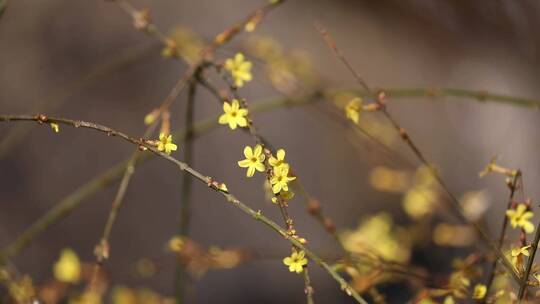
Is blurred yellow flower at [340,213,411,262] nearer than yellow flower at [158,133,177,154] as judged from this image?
No

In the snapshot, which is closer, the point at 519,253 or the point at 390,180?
the point at 519,253

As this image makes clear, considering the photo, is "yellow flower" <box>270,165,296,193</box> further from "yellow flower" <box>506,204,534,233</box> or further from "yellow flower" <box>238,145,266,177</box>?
"yellow flower" <box>506,204,534,233</box>

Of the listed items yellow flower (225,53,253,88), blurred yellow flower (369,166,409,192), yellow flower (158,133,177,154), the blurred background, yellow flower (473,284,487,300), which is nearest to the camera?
yellow flower (158,133,177,154)

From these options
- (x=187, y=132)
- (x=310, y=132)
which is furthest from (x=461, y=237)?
(x=310, y=132)

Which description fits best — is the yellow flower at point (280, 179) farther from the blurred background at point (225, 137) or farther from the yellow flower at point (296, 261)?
the blurred background at point (225, 137)

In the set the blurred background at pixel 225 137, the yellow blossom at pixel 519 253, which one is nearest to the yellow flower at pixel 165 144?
the yellow blossom at pixel 519 253

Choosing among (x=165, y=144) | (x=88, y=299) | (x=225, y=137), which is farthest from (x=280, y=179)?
(x=225, y=137)

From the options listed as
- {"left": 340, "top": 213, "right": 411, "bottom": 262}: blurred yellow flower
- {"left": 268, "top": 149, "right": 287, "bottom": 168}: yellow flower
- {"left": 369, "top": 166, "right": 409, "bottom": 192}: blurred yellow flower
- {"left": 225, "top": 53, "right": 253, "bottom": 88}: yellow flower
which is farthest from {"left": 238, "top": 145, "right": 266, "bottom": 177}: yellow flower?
{"left": 369, "top": 166, "right": 409, "bottom": 192}: blurred yellow flower

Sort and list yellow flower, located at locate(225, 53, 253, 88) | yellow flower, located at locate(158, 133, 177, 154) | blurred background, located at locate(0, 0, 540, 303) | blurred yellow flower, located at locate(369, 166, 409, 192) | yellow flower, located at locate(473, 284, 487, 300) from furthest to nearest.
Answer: blurred background, located at locate(0, 0, 540, 303) → blurred yellow flower, located at locate(369, 166, 409, 192) → yellow flower, located at locate(225, 53, 253, 88) → yellow flower, located at locate(473, 284, 487, 300) → yellow flower, located at locate(158, 133, 177, 154)

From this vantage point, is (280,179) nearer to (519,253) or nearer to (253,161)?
(253,161)

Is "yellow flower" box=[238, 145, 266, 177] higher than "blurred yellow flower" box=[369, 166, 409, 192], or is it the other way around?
"blurred yellow flower" box=[369, 166, 409, 192]

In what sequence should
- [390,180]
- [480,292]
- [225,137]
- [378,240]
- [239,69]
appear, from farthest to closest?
1. [225,137]
2. [390,180]
3. [378,240]
4. [239,69]
5. [480,292]
